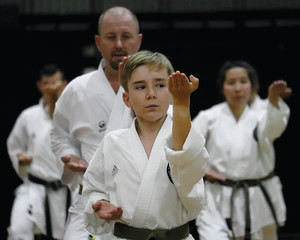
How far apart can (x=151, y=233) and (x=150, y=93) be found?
595 millimetres

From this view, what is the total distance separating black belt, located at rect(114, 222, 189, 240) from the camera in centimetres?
254

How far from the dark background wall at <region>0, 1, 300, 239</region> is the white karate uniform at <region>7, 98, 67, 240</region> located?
2.86 ft

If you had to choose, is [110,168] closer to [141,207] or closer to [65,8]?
[141,207]

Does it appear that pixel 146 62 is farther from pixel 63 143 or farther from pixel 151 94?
pixel 63 143

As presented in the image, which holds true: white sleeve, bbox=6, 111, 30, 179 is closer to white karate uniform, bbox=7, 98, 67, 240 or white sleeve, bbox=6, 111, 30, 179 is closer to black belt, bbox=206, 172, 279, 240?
white karate uniform, bbox=7, 98, 67, 240

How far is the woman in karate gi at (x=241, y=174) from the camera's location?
4.88m

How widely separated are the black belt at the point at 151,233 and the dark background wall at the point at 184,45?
3.80 m

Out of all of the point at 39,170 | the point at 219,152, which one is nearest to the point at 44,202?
the point at 39,170

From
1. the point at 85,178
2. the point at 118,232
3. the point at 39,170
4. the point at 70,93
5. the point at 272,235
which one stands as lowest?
the point at 272,235

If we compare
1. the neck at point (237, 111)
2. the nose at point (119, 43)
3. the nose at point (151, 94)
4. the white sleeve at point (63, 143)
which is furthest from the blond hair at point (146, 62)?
the neck at point (237, 111)

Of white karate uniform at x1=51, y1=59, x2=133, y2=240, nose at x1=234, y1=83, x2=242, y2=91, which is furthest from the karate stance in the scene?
nose at x1=234, y1=83, x2=242, y2=91

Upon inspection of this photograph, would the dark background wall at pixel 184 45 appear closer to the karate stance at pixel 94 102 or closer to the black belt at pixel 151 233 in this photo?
the karate stance at pixel 94 102

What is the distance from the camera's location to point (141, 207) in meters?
2.52

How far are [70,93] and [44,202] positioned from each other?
7.45ft
